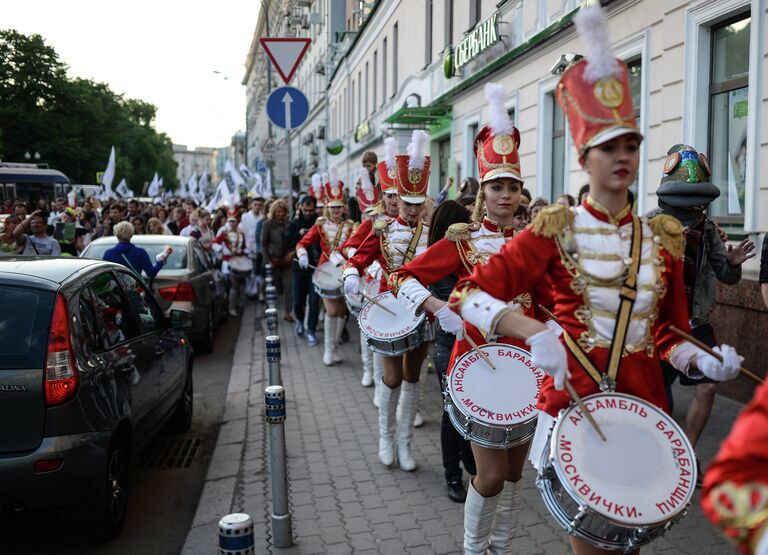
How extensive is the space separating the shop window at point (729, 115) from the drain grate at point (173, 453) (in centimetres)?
572

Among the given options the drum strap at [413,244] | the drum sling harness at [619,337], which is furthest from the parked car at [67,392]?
the drum sling harness at [619,337]

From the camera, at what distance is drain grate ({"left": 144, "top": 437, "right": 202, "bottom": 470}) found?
619cm

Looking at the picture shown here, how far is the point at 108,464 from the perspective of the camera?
4426 millimetres

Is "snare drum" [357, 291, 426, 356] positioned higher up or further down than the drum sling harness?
further down

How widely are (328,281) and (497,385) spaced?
606cm

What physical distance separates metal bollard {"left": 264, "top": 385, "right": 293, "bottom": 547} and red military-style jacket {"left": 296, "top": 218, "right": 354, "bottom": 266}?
569 centimetres

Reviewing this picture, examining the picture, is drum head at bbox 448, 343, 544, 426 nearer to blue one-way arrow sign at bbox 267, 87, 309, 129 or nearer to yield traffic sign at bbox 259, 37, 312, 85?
blue one-way arrow sign at bbox 267, 87, 309, 129

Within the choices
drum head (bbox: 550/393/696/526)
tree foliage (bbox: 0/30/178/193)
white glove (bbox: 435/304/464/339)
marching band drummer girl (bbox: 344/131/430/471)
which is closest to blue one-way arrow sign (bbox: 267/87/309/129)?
marching band drummer girl (bbox: 344/131/430/471)

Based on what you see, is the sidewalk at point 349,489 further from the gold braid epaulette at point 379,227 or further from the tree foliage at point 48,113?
the tree foliage at point 48,113

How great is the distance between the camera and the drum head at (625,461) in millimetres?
2361

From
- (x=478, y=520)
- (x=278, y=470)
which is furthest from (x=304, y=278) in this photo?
(x=478, y=520)

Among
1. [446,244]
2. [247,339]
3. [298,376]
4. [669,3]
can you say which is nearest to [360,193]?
[298,376]

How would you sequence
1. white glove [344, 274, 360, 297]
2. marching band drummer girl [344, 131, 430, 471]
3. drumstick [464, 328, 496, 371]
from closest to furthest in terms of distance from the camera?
drumstick [464, 328, 496, 371] → white glove [344, 274, 360, 297] → marching band drummer girl [344, 131, 430, 471]

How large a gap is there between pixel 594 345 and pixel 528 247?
407mm
